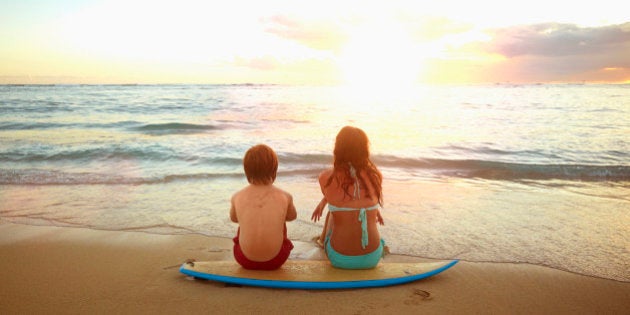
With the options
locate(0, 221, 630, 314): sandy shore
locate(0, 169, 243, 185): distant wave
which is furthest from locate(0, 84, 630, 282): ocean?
locate(0, 221, 630, 314): sandy shore

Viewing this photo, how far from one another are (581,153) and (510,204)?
258 inches

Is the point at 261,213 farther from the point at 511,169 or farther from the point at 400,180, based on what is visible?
the point at 511,169

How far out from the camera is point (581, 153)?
1124 centimetres

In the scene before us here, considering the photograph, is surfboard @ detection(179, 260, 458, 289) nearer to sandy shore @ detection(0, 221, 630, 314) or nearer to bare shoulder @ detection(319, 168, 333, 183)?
sandy shore @ detection(0, 221, 630, 314)

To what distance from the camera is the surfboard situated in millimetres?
3279

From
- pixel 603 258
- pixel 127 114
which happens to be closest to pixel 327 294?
pixel 603 258

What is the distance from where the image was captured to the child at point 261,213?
3.42m

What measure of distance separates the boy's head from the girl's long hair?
1.77 ft

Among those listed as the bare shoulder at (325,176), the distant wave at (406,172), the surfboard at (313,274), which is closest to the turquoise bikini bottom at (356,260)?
the surfboard at (313,274)

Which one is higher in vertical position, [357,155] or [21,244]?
[357,155]

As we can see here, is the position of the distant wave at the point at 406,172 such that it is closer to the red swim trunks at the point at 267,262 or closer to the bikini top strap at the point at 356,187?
the red swim trunks at the point at 267,262

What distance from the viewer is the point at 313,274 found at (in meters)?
3.43

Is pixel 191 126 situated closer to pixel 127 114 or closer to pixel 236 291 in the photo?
→ pixel 127 114

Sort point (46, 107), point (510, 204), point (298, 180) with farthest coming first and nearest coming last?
Answer: point (46, 107) < point (298, 180) < point (510, 204)
